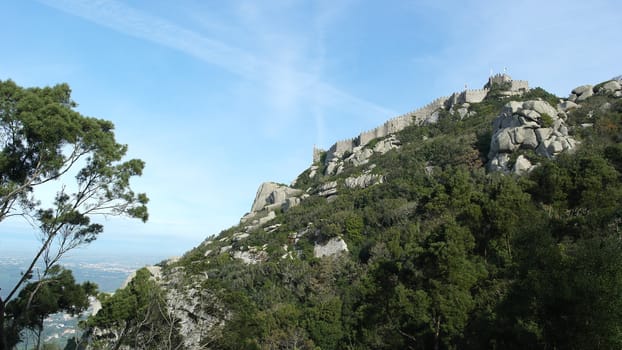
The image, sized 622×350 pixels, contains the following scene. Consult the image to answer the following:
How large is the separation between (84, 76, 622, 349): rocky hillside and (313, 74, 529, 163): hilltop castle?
6100mm

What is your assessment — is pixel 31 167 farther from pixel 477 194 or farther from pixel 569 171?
pixel 569 171

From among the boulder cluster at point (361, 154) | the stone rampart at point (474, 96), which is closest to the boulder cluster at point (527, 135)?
the stone rampart at point (474, 96)

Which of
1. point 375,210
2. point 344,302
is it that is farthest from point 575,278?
point 375,210

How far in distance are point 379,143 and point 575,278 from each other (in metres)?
59.5

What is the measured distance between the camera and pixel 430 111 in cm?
7212

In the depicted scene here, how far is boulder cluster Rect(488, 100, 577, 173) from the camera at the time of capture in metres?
35.3

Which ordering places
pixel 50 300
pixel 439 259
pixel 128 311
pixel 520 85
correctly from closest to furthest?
1. pixel 50 300
2. pixel 128 311
3. pixel 439 259
4. pixel 520 85

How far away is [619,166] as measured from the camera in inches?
1069

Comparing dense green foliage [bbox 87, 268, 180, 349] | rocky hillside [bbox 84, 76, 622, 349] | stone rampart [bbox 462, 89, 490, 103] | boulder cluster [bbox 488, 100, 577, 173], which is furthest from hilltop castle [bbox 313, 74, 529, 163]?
dense green foliage [bbox 87, 268, 180, 349]

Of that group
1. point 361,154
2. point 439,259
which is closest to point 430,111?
point 361,154

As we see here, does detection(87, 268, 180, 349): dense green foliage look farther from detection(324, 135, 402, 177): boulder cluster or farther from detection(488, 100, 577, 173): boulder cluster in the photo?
detection(324, 135, 402, 177): boulder cluster

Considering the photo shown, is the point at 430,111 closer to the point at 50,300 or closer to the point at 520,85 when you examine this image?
the point at 520,85

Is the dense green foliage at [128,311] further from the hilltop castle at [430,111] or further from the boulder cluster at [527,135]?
the hilltop castle at [430,111]

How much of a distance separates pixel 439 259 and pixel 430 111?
5836cm
